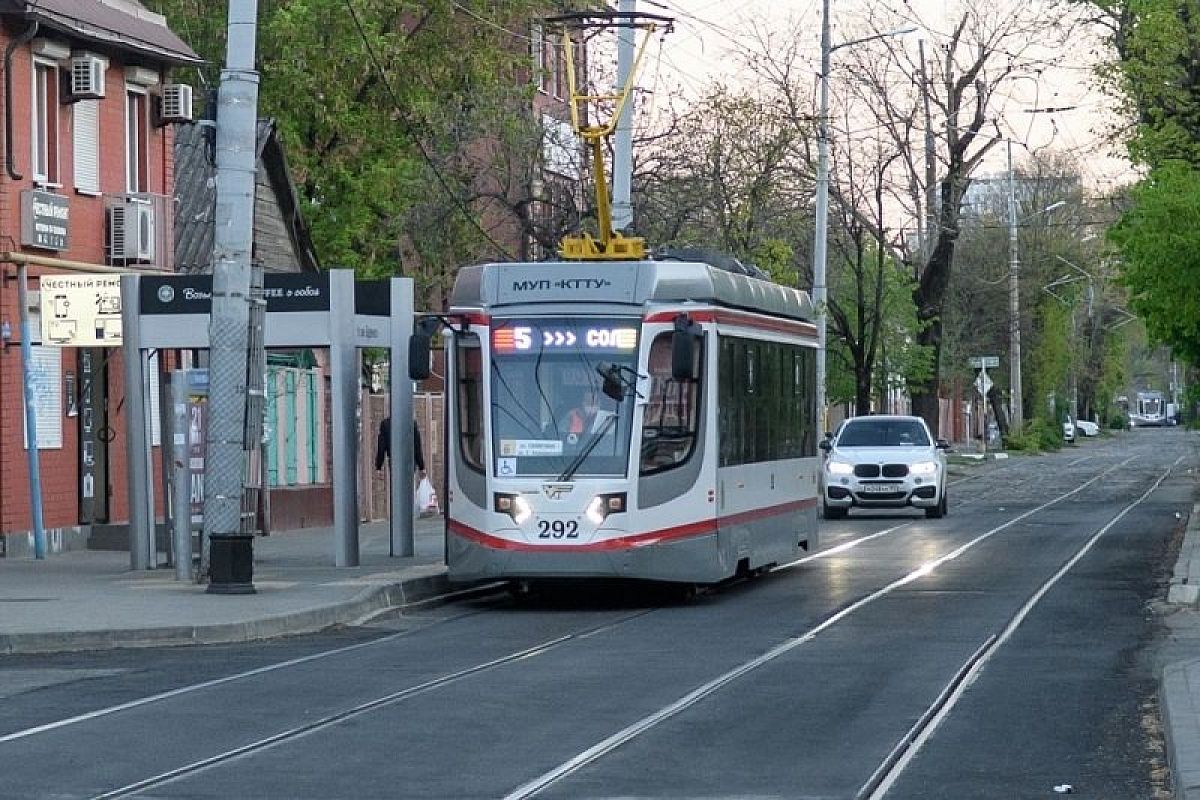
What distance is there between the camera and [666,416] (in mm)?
20906

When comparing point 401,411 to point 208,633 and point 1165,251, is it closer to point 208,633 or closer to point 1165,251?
point 208,633

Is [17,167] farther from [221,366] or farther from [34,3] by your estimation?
[221,366]

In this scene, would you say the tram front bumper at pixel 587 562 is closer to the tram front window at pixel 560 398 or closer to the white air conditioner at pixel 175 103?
the tram front window at pixel 560 398

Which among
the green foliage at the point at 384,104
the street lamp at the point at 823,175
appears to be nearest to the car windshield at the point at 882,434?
the street lamp at the point at 823,175

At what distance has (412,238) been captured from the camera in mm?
45750

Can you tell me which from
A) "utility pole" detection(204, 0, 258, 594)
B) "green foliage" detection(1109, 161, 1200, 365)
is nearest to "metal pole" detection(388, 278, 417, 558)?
"utility pole" detection(204, 0, 258, 594)

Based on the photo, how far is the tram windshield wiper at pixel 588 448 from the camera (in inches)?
808

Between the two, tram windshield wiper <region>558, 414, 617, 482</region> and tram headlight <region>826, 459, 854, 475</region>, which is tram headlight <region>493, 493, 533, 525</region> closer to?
tram windshield wiper <region>558, 414, 617, 482</region>

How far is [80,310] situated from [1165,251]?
48.6 feet

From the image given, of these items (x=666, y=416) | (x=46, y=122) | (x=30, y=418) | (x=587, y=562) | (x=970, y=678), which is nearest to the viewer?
(x=970, y=678)

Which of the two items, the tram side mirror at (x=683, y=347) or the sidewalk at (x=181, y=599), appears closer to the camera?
the sidewalk at (x=181, y=599)

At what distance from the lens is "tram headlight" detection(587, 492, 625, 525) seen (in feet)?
67.1

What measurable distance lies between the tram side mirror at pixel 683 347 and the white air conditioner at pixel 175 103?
1450cm

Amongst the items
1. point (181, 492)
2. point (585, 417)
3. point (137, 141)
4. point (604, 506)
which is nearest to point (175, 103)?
point (137, 141)
